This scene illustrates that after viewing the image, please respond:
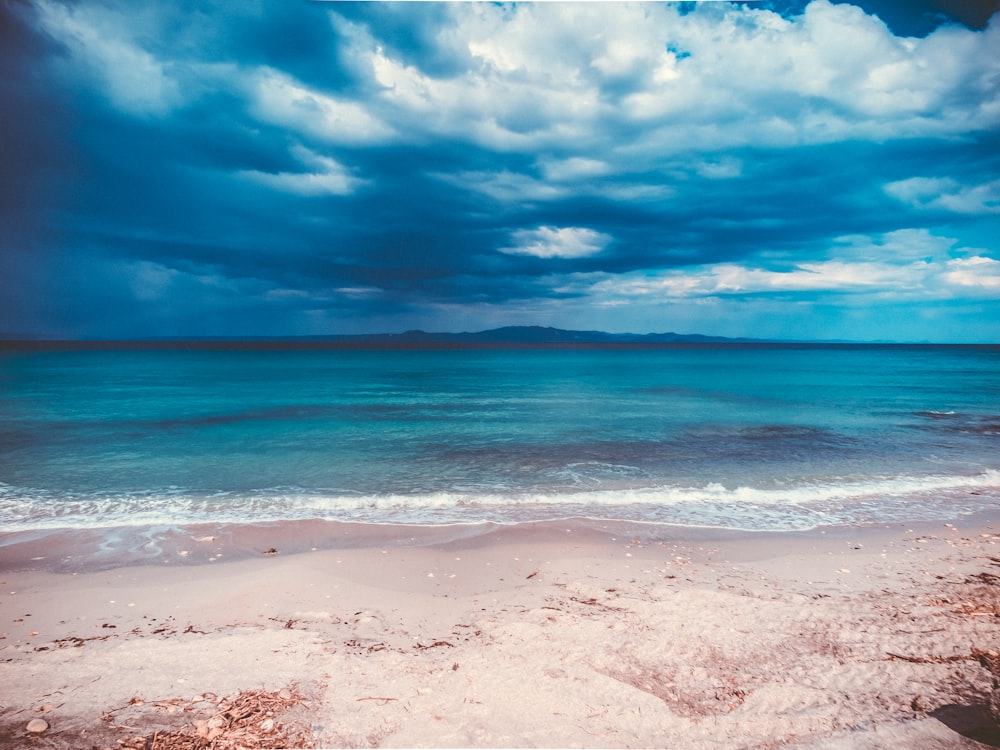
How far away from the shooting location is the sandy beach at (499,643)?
13.7 feet

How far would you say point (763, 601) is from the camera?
6.59 metres

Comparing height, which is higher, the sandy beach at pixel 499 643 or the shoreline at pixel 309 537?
the sandy beach at pixel 499 643

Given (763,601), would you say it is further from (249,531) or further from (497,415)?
Answer: (497,415)

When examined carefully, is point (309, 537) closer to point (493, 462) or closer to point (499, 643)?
point (499, 643)

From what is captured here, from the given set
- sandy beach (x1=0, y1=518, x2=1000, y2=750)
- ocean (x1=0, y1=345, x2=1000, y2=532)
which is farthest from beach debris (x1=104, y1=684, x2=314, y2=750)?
ocean (x1=0, y1=345, x2=1000, y2=532)

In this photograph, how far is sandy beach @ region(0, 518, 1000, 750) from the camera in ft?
13.7

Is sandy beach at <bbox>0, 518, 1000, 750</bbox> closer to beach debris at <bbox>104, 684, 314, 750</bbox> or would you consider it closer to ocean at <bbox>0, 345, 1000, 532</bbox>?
beach debris at <bbox>104, 684, 314, 750</bbox>

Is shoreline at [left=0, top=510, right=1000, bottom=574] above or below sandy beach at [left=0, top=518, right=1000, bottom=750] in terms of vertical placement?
below

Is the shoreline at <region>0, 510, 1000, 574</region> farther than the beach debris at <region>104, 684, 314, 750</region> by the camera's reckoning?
Yes

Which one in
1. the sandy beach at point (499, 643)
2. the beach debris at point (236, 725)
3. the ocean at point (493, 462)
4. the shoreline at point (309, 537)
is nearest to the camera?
the beach debris at point (236, 725)

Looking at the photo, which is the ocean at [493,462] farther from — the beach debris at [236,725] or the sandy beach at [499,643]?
the beach debris at [236,725]

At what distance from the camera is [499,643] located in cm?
554

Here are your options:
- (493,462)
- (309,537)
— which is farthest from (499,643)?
(493,462)

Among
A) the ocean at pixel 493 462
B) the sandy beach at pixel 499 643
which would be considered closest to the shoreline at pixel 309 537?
the sandy beach at pixel 499 643
